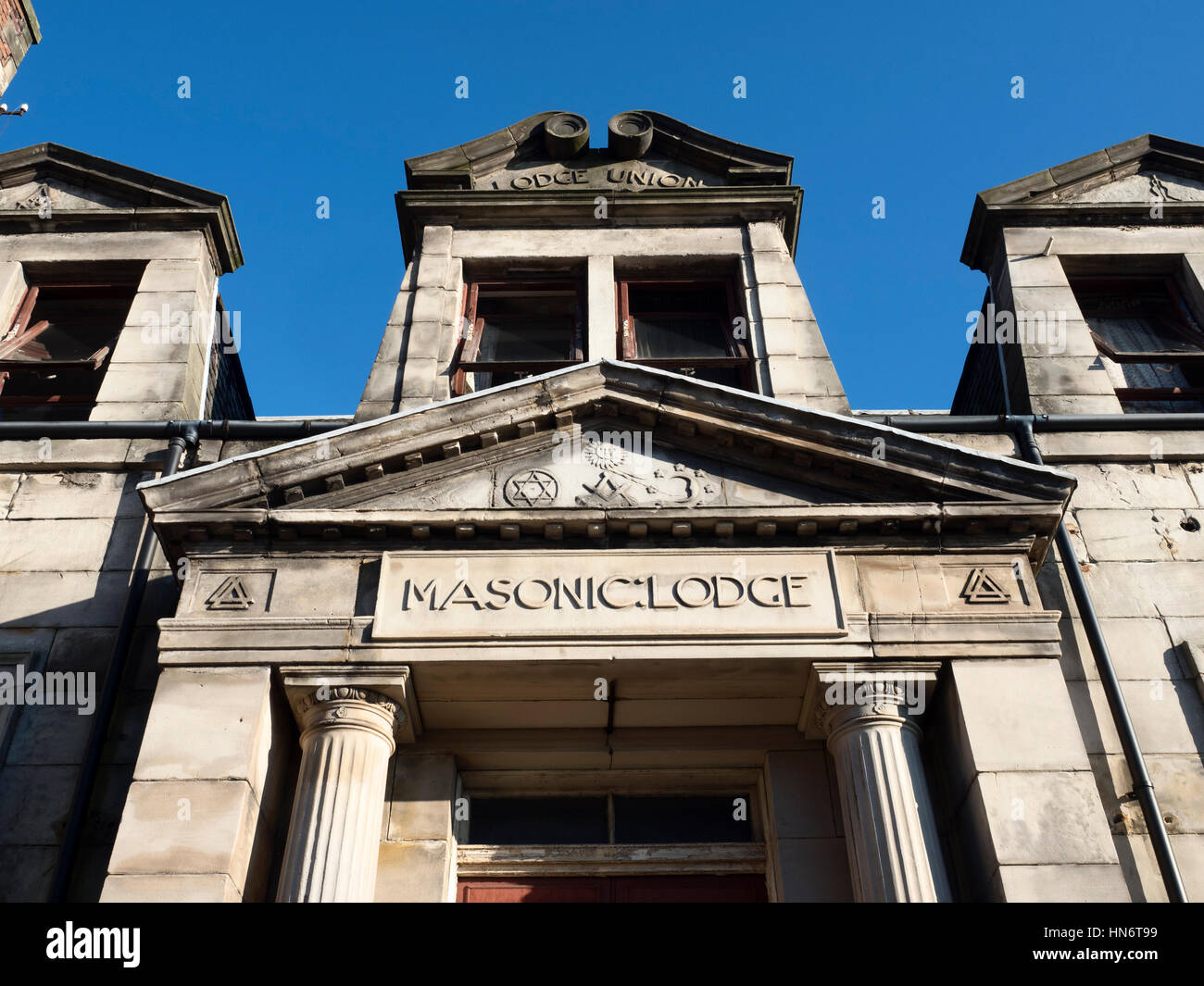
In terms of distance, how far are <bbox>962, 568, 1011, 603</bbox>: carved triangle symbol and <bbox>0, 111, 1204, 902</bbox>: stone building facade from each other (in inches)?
1.2

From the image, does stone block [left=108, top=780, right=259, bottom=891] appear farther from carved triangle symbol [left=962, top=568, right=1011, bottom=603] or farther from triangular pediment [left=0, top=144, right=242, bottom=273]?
triangular pediment [left=0, top=144, right=242, bottom=273]

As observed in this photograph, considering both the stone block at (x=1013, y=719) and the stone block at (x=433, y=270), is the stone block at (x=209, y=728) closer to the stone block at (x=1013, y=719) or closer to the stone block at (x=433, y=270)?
the stone block at (x=1013, y=719)

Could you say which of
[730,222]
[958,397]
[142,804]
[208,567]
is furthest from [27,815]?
[958,397]

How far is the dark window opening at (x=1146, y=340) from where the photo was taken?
1281 centimetres

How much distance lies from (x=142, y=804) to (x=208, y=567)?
2.07 metres

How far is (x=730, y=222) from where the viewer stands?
46.2 ft

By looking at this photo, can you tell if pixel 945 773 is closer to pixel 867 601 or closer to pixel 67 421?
pixel 867 601

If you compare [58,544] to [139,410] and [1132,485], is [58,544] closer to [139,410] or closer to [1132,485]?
[139,410]

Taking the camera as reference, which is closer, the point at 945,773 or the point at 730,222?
the point at 945,773

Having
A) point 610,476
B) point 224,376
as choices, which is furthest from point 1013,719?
point 224,376

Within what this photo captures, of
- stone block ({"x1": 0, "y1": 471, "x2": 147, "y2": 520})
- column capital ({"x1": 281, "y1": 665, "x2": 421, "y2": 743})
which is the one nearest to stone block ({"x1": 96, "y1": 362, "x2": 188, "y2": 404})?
stone block ({"x1": 0, "y1": 471, "x2": 147, "y2": 520})

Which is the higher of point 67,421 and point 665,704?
point 67,421

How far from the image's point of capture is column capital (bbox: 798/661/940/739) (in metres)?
8.90

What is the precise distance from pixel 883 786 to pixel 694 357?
217 inches
